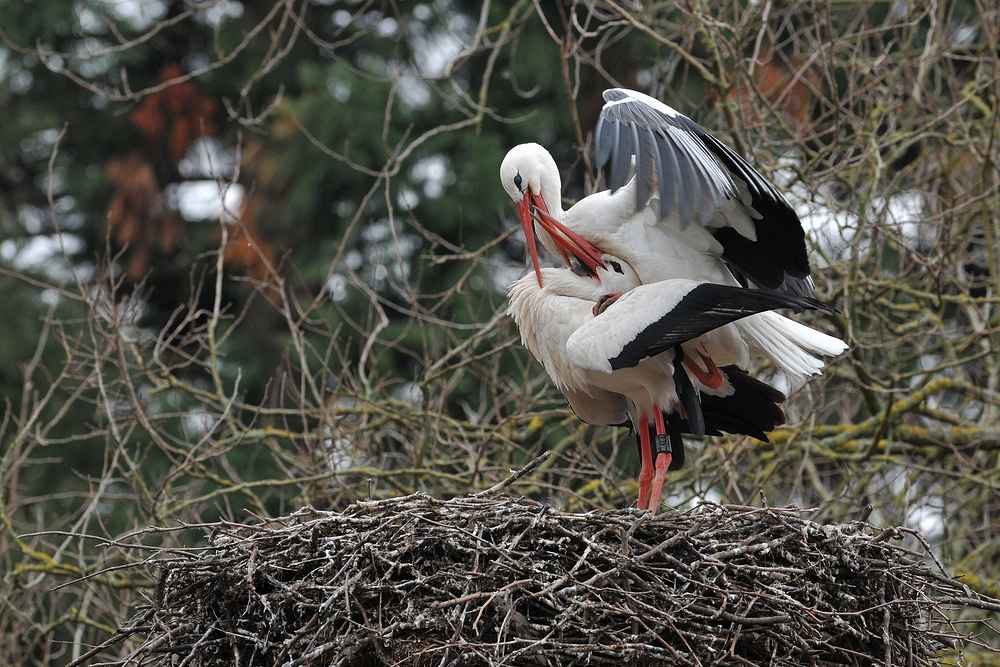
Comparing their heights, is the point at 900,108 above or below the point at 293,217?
above

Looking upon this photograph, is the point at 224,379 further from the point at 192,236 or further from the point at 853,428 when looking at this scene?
the point at 853,428

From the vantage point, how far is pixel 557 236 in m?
5.12

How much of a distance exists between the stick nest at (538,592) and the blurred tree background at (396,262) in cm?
45

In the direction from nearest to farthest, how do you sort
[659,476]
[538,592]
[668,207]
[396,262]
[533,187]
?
[538,592]
[668,207]
[659,476]
[533,187]
[396,262]

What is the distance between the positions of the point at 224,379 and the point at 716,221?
767 cm

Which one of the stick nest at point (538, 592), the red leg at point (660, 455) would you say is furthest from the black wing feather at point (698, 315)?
the stick nest at point (538, 592)

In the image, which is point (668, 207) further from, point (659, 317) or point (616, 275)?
point (616, 275)

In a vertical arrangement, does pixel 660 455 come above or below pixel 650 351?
below

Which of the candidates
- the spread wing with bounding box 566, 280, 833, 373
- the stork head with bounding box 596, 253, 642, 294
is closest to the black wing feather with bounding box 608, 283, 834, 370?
the spread wing with bounding box 566, 280, 833, 373

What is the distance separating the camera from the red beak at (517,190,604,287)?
5.06 m

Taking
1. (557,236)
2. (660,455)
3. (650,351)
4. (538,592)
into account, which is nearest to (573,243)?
(557,236)

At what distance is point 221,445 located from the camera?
5.93m

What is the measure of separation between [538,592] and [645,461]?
5.89ft

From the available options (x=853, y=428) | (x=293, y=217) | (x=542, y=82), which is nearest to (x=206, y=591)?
(x=853, y=428)
